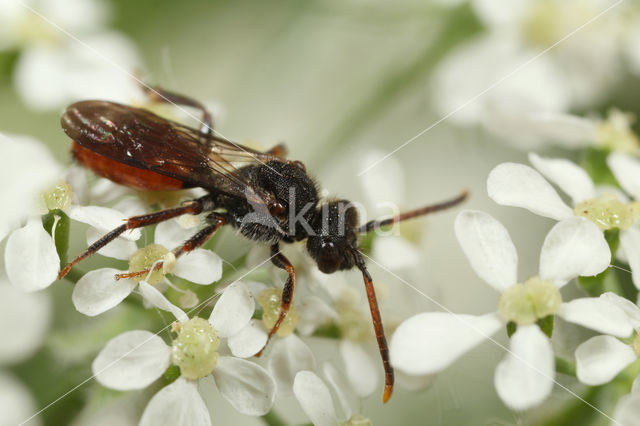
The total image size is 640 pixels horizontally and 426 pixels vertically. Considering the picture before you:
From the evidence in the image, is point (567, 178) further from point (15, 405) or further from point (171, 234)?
point (15, 405)

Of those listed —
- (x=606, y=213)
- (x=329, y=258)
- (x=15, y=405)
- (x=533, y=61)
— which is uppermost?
(x=533, y=61)

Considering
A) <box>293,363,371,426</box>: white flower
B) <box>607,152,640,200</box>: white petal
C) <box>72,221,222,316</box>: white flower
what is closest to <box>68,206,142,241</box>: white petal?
<box>72,221,222,316</box>: white flower

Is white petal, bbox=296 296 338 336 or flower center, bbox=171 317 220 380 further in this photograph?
white petal, bbox=296 296 338 336

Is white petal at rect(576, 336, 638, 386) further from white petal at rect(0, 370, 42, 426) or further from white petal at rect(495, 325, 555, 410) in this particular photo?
white petal at rect(0, 370, 42, 426)

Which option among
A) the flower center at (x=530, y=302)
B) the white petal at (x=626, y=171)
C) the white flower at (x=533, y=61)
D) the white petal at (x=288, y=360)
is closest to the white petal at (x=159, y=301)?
the white petal at (x=288, y=360)

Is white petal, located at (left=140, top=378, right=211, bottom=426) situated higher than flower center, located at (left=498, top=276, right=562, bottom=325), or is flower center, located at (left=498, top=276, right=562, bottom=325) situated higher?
flower center, located at (left=498, top=276, right=562, bottom=325)

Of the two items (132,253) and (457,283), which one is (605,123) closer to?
(457,283)

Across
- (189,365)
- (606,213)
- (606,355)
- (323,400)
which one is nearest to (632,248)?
(606,213)
